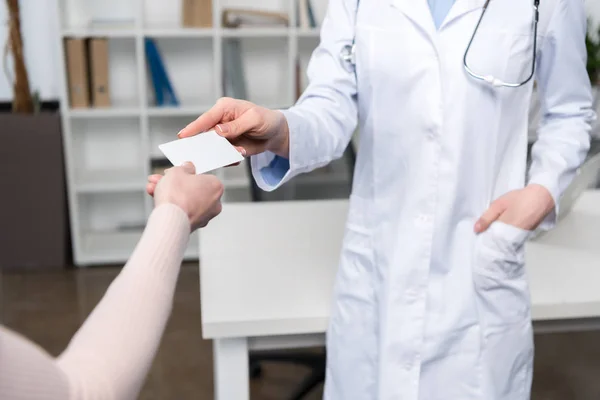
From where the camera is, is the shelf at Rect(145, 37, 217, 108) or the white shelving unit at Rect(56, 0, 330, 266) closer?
the white shelving unit at Rect(56, 0, 330, 266)

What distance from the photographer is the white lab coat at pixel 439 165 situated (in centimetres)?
125

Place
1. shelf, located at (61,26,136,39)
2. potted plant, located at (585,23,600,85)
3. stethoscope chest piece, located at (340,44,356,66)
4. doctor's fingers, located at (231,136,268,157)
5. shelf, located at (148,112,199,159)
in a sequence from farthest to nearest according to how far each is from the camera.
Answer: shelf, located at (148,112,199,159) → shelf, located at (61,26,136,39) → potted plant, located at (585,23,600,85) → stethoscope chest piece, located at (340,44,356,66) → doctor's fingers, located at (231,136,268,157)

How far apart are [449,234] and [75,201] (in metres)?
2.68

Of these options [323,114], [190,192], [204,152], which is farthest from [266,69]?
[190,192]

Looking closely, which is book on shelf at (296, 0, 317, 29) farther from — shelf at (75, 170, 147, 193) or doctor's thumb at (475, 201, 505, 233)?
doctor's thumb at (475, 201, 505, 233)

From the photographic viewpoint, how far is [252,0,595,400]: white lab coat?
1247 millimetres

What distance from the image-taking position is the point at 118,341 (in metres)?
0.74

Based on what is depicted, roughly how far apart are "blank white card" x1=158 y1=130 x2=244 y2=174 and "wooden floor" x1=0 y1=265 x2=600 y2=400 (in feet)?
5.31

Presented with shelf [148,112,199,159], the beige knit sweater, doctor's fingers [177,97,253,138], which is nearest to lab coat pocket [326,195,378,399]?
doctor's fingers [177,97,253,138]

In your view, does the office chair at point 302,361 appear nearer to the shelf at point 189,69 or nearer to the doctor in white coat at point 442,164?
the doctor in white coat at point 442,164

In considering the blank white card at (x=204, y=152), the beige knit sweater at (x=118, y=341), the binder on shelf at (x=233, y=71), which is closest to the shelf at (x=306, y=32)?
the binder on shelf at (x=233, y=71)

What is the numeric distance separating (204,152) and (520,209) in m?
0.60

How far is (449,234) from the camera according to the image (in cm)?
128

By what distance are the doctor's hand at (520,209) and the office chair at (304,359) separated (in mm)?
1098
